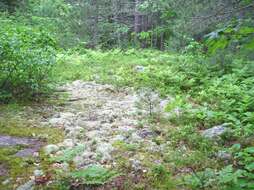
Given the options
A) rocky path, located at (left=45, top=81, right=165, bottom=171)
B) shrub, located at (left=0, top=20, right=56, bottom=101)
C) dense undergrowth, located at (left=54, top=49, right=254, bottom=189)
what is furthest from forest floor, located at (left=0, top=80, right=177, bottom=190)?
shrub, located at (left=0, top=20, right=56, bottom=101)

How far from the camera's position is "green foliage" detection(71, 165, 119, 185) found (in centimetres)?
385

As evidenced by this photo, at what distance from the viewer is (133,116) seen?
20.1 feet

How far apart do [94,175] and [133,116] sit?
235 centimetres

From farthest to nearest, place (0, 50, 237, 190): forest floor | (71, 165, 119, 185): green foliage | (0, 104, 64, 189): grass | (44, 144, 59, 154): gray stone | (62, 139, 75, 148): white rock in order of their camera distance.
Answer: (62, 139, 75, 148): white rock, (44, 144, 59, 154): gray stone, (0, 104, 64, 189): grass, (0, 50, 237, 190): forest floor, (71, 165, 119, 185): green foliage

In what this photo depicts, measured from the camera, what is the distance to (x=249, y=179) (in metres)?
3.80

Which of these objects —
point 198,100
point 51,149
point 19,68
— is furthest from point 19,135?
point 198,100

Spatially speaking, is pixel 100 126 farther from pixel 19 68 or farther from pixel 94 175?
pixel 19 68

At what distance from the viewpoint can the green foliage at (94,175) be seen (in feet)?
12.6

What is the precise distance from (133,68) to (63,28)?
7160 millimetres

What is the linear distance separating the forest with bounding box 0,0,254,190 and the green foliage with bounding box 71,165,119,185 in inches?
0.5

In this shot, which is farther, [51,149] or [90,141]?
[90,141]

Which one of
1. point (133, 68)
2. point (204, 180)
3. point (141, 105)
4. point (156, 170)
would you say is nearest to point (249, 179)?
point (204, 180)

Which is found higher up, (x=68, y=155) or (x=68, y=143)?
(x=68, y=155)

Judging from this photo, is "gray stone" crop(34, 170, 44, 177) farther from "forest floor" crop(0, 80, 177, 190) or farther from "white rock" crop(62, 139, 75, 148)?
"white rock" crop(62, 139, 75, 148)
